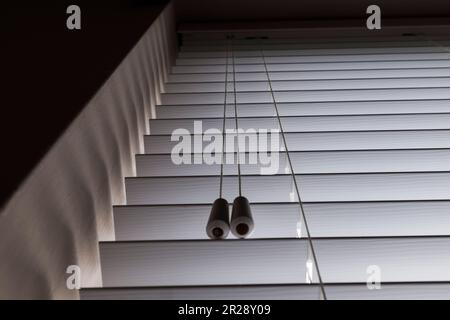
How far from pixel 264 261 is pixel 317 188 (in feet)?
1.85

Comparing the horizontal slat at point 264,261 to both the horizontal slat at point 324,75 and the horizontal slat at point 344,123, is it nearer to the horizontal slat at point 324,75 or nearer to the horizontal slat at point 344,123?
the horizontal slat at point 344,123

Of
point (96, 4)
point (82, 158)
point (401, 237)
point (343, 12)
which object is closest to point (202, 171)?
point (82, 158)

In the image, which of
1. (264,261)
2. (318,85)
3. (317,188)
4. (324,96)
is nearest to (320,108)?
(324,96)

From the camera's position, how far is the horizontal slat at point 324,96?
11.3ft

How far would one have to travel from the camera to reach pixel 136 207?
7.30 ft

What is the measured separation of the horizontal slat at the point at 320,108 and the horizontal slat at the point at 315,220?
118 centimetres

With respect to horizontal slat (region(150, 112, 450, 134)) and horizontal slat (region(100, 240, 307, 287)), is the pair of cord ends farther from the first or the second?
horizontal slat (region(150, 112, 450, 134))

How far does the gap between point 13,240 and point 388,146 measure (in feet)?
6.33

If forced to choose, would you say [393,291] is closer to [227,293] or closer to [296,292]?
[296,292]

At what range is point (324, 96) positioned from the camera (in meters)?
3.53

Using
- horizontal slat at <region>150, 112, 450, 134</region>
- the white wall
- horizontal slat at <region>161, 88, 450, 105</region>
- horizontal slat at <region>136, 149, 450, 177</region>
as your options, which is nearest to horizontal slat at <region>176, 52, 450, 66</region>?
horizontal slat at <region>161, 88, 450, 105</region>

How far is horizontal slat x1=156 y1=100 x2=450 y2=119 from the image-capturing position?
3283 mm

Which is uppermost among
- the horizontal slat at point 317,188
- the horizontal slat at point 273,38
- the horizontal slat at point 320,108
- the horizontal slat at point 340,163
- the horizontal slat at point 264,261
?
the horizontal slat at point 273,38

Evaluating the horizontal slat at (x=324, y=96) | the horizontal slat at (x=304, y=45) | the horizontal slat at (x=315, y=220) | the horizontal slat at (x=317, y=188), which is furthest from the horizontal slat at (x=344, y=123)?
the horizontal slat at (x=304, y=45)
